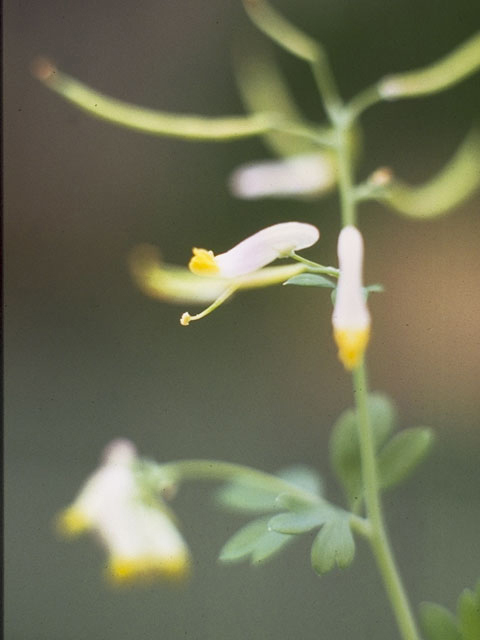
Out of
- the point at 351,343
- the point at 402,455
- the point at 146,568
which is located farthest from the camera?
the point at 146,568

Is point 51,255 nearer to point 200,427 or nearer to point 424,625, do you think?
point 200,427

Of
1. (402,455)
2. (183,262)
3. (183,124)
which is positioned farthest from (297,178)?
(183,262)

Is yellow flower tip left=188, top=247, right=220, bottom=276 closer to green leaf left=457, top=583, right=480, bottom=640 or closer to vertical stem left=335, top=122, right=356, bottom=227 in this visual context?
vertical stem left=335, top=122, right=356, bottom=227

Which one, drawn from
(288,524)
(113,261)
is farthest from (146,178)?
(288,524)

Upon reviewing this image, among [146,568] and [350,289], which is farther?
[146,568]

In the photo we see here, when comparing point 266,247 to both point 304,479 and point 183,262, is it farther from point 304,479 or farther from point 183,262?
point 183,262

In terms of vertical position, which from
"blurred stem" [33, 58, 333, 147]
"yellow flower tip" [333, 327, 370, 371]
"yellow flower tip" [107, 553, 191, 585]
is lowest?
"yellow flower tip" [107, 553, 191, 585]

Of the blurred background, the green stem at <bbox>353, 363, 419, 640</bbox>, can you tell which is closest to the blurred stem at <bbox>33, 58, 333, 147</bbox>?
the green stem at <bbox>353, 363, 419, 640</bbox>
